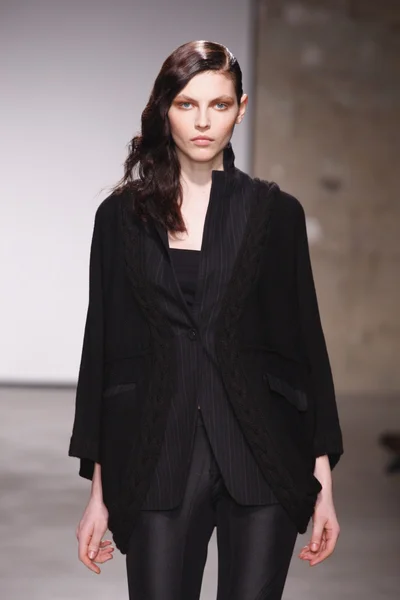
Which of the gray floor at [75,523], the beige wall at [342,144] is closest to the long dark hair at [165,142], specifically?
the gray floor at [75,523]

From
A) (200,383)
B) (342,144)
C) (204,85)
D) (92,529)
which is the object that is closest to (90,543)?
(92,529)

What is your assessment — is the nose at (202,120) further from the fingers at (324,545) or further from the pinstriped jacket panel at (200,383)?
the fingers at (324,545)

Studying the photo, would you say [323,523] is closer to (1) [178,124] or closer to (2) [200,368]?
(2) [200,368]

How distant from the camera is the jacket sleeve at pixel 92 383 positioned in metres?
1.71

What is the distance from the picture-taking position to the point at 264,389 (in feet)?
5.63

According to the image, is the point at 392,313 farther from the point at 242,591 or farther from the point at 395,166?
the point at 242,591

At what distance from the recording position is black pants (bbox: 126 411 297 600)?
1658 millimetres

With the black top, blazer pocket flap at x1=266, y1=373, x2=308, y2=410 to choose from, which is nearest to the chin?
the black top

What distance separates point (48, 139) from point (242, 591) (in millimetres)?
6488

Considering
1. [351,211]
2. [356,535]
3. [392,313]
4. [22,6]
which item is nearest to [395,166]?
[351,211]

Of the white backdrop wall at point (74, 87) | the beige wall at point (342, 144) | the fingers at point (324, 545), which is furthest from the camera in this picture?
the beige wall at point (342, 144)

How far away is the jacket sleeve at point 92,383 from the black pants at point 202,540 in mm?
141

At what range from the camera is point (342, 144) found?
8.04 m

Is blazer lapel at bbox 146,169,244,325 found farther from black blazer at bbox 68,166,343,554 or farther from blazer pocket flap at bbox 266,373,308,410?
blazer pocket flap at bbox 266,373,308,410
